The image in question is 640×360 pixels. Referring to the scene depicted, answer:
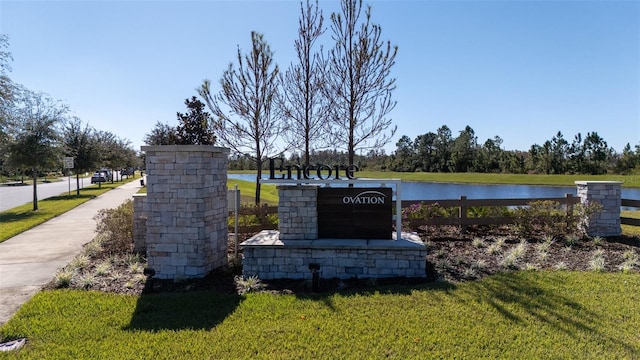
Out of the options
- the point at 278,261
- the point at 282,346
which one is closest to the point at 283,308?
the point at 282,346

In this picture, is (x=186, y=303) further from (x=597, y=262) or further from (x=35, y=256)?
(x=597, y=262)

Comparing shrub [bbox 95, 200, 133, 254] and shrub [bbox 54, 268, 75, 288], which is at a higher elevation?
shrub [bbox 95, 200, 133, 254]

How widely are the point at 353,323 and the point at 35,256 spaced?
24.2ft

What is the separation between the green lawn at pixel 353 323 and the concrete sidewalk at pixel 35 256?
0.45 metres

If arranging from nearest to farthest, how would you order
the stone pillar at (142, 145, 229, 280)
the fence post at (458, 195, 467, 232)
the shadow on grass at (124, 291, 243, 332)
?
the shadow on grass at (124, 291, 243, 332) < the stone pillar at (142, 145, 229, 280) < the fence post at (458, 195, 467, 232)

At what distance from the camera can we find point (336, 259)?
653 centimetres

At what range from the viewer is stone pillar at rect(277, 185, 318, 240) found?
→ 275 inches

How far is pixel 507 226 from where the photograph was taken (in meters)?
10.6

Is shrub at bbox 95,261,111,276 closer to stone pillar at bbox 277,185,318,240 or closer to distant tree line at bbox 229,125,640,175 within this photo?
stone pillar at bbox 277,185,318,240

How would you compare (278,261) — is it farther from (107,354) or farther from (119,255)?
(119,255)

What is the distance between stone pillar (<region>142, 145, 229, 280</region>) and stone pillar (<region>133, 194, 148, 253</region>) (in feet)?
6.73

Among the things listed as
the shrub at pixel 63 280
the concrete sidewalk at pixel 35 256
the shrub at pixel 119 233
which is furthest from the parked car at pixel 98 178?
the shrub at pixel 63 280

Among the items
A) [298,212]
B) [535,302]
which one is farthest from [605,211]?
[298,212]

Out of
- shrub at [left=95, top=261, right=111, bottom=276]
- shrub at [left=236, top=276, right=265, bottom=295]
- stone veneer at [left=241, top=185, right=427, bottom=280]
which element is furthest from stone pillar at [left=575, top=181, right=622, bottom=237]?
shrub at [left=95, top=261, right=111, bottom=276]
